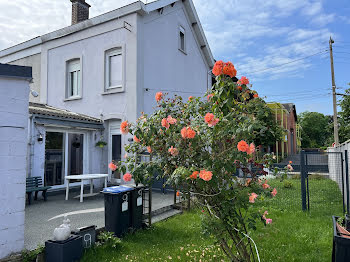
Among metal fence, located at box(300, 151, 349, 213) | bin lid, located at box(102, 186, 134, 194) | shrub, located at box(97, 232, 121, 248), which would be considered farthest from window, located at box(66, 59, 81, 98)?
metal fence, located at box(300, 151, 349, 213)

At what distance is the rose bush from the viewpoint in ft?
9.23

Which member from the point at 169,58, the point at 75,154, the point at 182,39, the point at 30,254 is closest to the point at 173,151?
the point at 30,254

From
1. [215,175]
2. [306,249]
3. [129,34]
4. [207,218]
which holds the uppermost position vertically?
[129,34]

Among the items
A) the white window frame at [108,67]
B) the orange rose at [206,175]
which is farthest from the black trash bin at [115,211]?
the white window frame at [108,67]

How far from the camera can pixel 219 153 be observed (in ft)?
9.80

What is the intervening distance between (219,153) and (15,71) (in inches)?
128

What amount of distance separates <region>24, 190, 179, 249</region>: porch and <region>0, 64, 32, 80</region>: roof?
270 centimetres

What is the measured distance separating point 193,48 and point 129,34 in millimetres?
5037

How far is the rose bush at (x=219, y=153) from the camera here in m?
2.81

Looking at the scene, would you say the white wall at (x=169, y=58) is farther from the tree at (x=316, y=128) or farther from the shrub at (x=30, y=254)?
A: the tree at (x=316, y=128)

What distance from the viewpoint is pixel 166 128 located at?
320cm

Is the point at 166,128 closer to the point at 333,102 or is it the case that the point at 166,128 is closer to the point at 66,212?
the point at 66,212

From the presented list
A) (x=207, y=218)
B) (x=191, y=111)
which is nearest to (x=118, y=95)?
(x=191, y=111)

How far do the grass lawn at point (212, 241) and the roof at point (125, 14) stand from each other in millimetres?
8021
